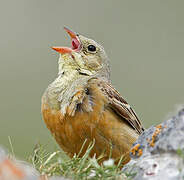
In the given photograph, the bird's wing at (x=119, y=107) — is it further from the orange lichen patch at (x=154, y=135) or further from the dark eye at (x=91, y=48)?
the orange lichen patch at (x=154, y=135)

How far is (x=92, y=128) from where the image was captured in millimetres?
5523

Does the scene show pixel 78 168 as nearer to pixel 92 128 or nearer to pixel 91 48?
pixel 92 128

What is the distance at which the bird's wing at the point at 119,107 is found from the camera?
6003 mm

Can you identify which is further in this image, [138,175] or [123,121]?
[123,121]

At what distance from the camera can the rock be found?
3308 millimetres

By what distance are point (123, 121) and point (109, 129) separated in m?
0.50

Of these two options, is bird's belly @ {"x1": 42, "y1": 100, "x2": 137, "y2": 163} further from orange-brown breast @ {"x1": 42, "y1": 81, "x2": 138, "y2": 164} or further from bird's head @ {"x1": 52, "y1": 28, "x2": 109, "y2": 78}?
→ bird's head @ {"x1": 52, "y1": 28, "x2": 109, "y2": 78}

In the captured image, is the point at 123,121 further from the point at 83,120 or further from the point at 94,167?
the point at 94,167

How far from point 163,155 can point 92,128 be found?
2053mm

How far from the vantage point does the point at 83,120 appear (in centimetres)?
555

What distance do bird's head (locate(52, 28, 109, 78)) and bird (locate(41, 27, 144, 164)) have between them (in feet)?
0.05

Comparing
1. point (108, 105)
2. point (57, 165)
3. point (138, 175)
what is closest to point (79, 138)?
point (108, 105)

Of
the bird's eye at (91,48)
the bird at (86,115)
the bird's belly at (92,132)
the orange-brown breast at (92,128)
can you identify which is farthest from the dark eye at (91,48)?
the bird's belly at (92,132)

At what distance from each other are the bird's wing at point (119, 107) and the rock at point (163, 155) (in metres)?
2.01
